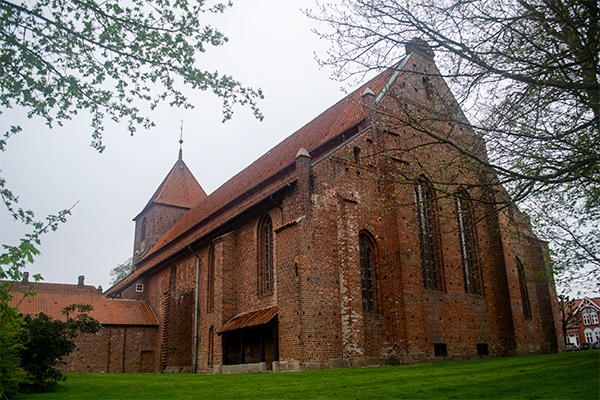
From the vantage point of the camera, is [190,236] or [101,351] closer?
[101,351]

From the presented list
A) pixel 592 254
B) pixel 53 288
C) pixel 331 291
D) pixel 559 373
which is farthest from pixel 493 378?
pixel 53 288

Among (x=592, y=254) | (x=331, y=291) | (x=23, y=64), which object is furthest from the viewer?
(x=331, y=291)

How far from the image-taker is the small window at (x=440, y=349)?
1642 centimetres

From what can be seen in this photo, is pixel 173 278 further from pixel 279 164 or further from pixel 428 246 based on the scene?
pixel 428 246

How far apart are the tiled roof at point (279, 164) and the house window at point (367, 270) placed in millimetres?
3473

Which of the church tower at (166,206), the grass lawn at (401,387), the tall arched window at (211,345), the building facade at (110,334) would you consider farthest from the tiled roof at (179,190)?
the grass lawn at (401,387)

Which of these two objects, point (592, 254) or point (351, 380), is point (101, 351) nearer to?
point (351, 380)

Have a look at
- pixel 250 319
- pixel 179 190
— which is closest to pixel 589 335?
Result: pixel 179 190

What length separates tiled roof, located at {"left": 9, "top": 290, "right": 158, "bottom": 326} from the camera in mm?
25328

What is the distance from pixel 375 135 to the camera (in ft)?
58.2

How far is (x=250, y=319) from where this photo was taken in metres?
→ 16.9

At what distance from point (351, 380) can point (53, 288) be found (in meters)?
48.0

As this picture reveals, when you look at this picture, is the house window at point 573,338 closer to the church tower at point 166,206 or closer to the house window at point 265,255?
the church tower at point 166,206

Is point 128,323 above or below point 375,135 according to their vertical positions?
below
